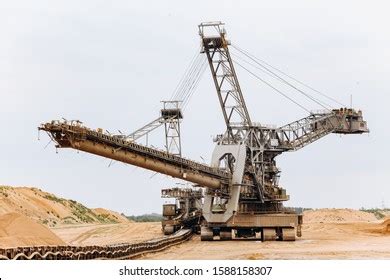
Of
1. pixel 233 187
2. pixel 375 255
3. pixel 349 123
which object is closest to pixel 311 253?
pixel 375 255

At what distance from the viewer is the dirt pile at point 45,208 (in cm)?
8939

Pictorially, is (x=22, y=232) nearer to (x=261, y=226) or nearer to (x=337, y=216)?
(x=261, y=226)

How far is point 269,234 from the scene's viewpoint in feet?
183

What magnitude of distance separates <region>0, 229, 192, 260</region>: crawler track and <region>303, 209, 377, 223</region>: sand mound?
60790 millimetres

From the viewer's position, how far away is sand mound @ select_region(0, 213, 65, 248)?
114 feet

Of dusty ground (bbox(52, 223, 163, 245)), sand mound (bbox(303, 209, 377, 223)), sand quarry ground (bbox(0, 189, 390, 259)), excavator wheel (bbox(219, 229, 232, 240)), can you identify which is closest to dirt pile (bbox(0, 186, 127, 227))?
sand quarry ground (bbox(0, 189, 390, 259))

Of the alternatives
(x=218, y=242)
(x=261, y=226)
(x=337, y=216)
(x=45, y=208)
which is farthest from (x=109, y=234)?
(x=337, y=216)

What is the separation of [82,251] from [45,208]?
221ft

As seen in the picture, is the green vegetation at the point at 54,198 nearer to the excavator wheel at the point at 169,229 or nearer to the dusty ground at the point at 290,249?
the excavator wheel at the point at 169,229

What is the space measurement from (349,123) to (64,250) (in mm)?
36087

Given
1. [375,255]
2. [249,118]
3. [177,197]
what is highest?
[249,118]

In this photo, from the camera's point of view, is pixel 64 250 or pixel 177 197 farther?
pixel 177 197
